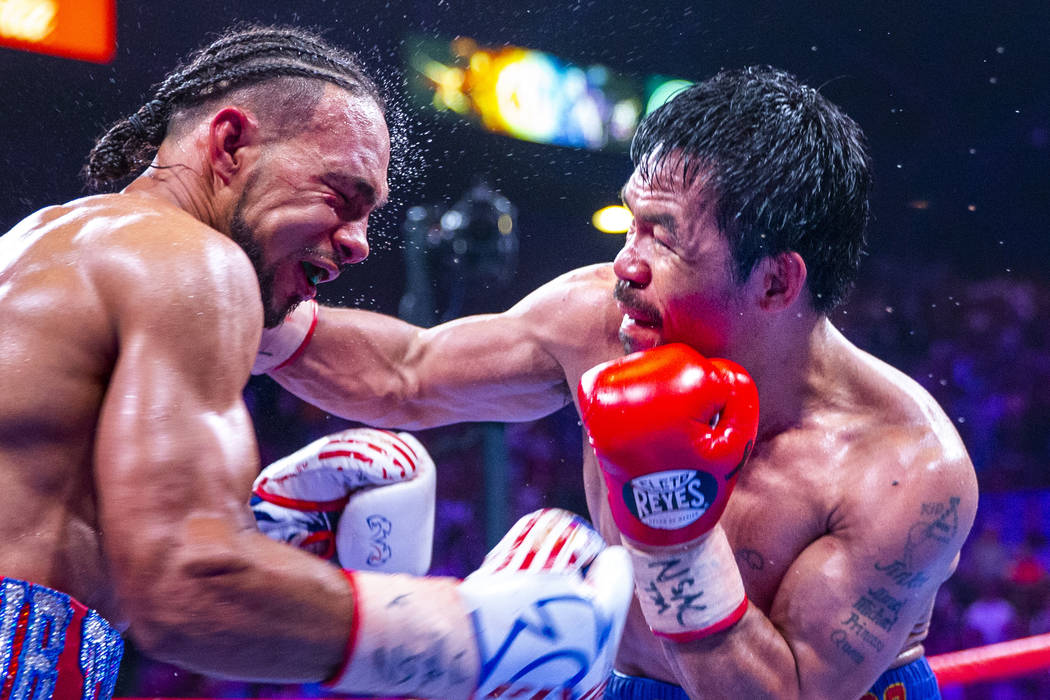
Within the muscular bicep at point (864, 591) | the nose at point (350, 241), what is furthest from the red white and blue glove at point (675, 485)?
the nose at point (350, 241)

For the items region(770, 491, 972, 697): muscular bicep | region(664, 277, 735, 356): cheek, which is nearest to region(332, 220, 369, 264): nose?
region(664, 277, 735, 356): cheek

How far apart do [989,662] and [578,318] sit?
1.33 metres

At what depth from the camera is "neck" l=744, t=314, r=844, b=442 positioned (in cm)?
172

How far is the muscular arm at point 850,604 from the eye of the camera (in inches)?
57.7

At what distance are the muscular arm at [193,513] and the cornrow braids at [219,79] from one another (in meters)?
0.61

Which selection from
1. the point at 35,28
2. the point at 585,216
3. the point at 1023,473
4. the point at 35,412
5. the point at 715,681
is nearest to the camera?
the point at 35,412

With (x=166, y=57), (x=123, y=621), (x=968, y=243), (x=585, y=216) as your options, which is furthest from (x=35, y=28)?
(x=968, y=243)

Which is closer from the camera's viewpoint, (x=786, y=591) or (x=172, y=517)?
(x=172, y=517)

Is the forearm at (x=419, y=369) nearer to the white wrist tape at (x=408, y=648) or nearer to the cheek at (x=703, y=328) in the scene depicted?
the cheek at (x=703, y=328)

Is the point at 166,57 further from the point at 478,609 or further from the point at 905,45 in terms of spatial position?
the point at 905,45

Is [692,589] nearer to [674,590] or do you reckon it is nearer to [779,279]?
[674,590]

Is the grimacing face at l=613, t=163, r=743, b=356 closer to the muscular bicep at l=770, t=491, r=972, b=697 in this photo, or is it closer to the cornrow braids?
the muscular bicep at l=770, t=491, r=972, b=697

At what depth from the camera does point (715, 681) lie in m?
1.46

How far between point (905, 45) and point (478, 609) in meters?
5.02
